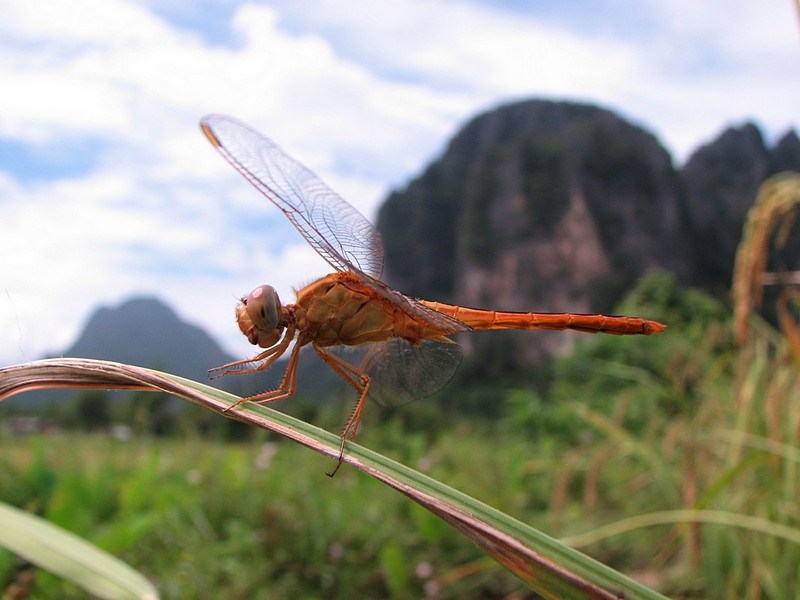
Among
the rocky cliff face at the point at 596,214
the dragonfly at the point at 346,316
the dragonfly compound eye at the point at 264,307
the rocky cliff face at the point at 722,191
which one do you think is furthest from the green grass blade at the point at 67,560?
the rocky cliff face at the point at 722,191

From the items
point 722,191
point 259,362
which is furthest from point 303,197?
point 722,191

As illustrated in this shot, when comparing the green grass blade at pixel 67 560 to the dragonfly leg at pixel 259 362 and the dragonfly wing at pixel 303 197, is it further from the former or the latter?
the dragonfly wing at pixel 303 197

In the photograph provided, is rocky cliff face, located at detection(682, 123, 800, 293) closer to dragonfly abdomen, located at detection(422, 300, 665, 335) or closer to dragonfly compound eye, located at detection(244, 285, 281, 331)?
→ dragonfly abdomen, located at detection(422, 300, 665, 335)

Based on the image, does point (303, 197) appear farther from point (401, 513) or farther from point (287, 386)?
point (401, 513)

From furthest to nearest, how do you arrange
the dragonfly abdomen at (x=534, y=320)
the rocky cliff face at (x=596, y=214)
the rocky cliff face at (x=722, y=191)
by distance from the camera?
the rocky cliff face at (x=596, y=214) < the rocky cliff face at (x=722, y=191) < the dragonfly abdomen at (x=534, y=320)

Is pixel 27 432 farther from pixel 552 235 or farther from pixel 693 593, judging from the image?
pixel 552 235

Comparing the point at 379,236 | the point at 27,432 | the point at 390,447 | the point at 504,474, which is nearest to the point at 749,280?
the point at 379,236

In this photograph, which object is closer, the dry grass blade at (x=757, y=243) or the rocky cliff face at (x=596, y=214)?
the dry grass blade at (x=757, y=243)
